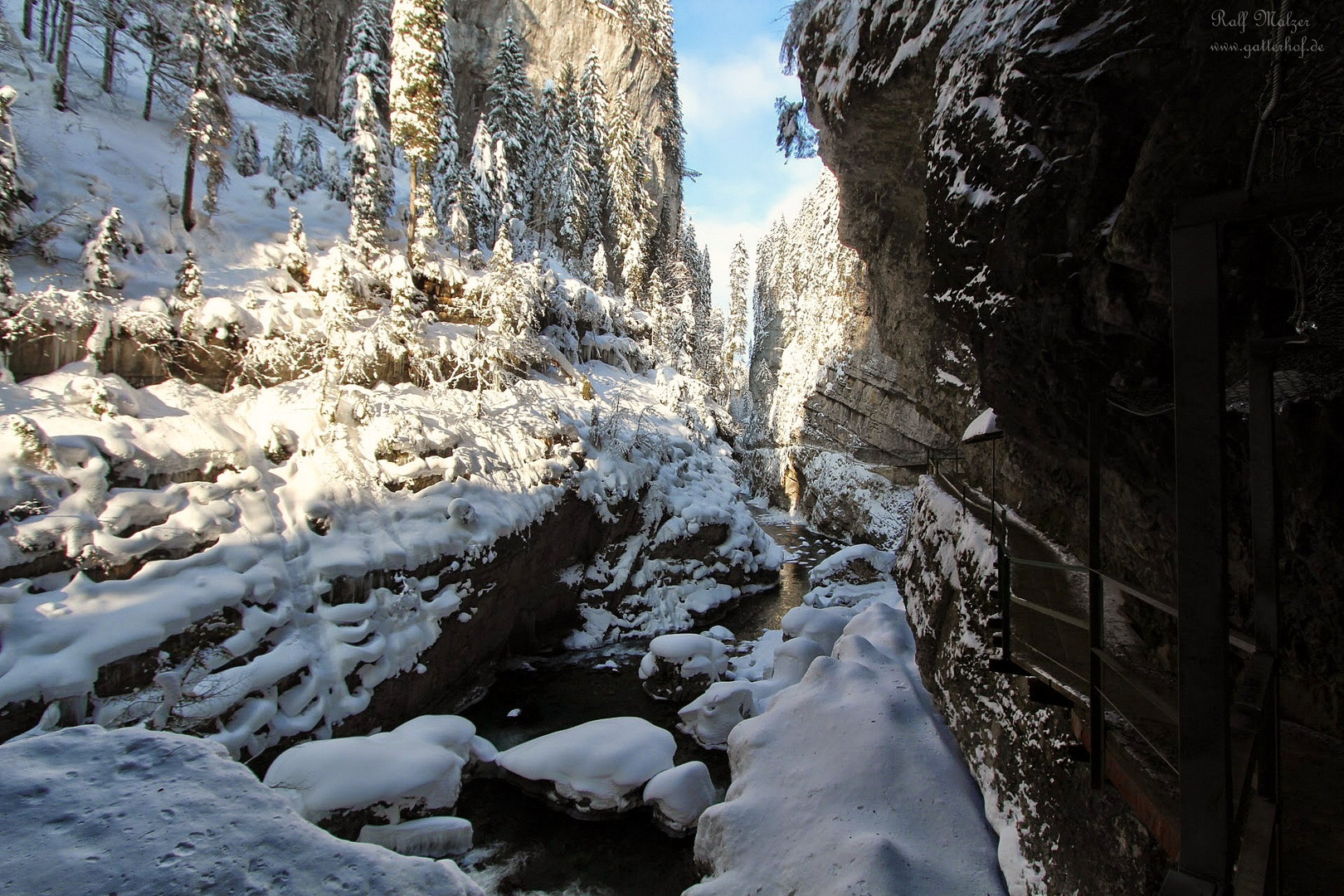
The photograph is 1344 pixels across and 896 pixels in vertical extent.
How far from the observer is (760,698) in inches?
497

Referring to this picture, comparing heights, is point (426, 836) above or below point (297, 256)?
below

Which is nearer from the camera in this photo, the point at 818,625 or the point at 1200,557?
the point at 1200,557

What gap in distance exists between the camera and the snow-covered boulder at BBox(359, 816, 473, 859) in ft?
26.9

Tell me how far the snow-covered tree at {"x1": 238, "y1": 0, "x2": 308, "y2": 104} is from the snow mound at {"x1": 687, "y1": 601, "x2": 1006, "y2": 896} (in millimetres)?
40517

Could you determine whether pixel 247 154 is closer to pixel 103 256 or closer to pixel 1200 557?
pixel 103 256

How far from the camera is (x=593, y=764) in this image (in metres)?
10.1

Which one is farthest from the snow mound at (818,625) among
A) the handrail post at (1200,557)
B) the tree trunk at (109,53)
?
the tree trunk at (109,53)

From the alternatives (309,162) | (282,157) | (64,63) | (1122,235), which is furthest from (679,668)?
(64,63)

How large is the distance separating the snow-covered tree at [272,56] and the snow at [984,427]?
131ft

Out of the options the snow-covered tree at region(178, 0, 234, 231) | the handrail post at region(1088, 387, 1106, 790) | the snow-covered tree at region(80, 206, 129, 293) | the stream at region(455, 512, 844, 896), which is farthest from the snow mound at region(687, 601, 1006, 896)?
the snow-covered tree at region(178, 0, 234, 231)

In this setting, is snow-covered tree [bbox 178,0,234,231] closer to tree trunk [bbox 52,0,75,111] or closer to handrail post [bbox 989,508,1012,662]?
tree trunk [bbox 52,0,75,111]

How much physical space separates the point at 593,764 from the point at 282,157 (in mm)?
28281

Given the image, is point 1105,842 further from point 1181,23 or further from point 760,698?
point 760,698

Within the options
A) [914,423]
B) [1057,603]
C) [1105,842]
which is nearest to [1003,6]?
[1057,603]
